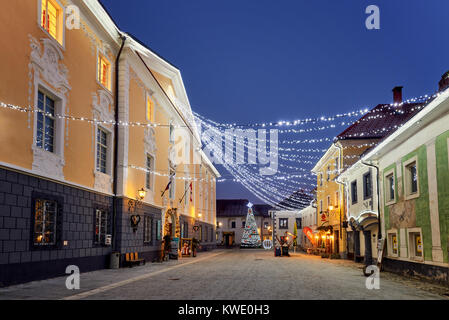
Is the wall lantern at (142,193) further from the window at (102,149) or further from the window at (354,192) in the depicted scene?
the window at (354,192)

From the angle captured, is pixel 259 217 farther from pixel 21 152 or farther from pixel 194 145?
pixel 21 152

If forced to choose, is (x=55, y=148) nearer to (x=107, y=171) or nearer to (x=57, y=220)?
(x=57, y=220)

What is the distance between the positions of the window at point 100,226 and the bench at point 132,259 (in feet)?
5.61

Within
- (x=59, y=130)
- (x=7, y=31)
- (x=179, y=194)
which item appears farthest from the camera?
(x=179, y=194)

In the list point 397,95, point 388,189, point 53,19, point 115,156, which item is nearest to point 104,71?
point 115,156

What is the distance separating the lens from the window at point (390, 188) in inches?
723

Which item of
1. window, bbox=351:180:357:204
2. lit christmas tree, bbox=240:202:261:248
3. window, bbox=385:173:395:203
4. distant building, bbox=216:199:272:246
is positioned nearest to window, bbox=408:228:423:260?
window, bbox=385:173:395:203

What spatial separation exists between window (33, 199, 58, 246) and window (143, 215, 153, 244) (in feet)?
29.0
